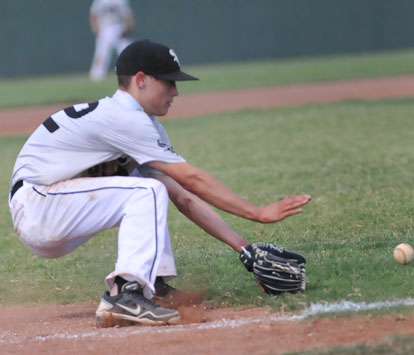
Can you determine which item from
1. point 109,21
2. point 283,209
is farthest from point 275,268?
point 109,21

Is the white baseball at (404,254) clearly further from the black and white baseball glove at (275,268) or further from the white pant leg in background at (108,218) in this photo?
the white pant leg in background at (108,218)

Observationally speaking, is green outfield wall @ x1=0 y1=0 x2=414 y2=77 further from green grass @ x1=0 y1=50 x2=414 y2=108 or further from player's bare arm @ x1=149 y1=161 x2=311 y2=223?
player's bare arm @ x1=149 y1=161 x2=311 y2=223

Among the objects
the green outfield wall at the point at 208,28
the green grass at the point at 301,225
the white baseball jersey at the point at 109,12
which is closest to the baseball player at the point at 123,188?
the green grass at the point at 301,225

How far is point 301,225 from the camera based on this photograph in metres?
6.25

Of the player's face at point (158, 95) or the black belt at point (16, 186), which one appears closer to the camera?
the player's face at point (158, 95)

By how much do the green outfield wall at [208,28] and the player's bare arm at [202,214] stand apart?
22.6 m

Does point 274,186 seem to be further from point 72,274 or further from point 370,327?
point 370,327

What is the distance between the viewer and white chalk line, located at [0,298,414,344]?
3.91 metres

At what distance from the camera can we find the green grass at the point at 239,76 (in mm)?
A: 19578

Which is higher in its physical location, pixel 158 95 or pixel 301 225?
pixel 158 95

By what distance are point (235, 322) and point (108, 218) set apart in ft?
2.75

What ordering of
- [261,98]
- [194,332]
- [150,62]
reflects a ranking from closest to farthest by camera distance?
[194,332]
[150,62]
[261,98]

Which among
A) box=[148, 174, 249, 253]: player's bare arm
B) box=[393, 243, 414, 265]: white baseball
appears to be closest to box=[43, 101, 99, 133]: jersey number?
box=[148, 174, 249, 253]: player's bare arm

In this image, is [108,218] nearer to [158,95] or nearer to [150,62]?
[158,95]
